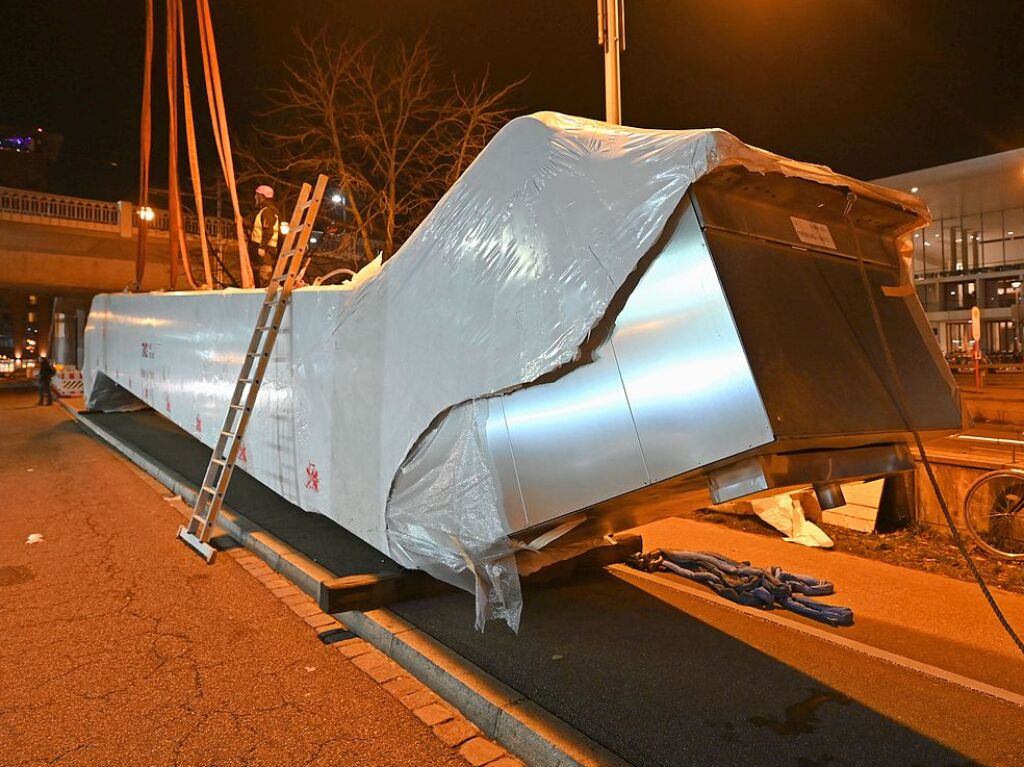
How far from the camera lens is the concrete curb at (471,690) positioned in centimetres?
297

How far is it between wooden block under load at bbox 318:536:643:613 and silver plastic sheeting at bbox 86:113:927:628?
291 mm

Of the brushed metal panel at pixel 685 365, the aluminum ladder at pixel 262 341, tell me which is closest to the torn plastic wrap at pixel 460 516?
the brushed metal panel at pixel 685 365

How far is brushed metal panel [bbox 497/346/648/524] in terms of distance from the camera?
3.13 metres

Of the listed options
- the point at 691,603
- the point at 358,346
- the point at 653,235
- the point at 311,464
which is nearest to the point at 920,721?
the point at 691,603

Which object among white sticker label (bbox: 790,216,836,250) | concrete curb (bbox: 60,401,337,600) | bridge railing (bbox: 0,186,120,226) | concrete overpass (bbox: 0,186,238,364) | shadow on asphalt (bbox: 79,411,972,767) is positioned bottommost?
shadow on asphalt (bbox: 79,411,972,767)

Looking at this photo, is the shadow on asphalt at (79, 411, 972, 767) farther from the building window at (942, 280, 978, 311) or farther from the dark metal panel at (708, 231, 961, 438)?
the building window at (942, 280, 978, 311)

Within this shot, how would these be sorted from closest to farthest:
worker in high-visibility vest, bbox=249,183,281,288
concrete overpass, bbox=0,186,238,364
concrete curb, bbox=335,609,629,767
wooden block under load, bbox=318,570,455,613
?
concrete curb, bbox=335,609,629,767
wooden block under load, bbox=318,570,455,613
worker in high-visibility vest, bbox=249,183,281,288
concrete overpass, bbox=0,186,238,364

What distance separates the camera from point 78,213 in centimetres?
2639

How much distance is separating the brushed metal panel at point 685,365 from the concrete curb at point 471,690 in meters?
1.25

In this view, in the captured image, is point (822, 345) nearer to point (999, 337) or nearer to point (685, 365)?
point (685, 365)

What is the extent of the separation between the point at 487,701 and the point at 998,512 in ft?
16.6

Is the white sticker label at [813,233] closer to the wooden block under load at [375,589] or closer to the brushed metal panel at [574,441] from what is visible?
the brushed metal panel at [574,441]

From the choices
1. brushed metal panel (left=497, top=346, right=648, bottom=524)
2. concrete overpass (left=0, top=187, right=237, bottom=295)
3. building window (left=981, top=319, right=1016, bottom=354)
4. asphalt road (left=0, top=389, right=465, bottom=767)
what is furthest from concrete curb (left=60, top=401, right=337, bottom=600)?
building window (left=981, top=319, right=1016, bottom=354)

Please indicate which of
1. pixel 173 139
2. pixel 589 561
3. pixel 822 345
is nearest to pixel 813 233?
pixel 822 345
